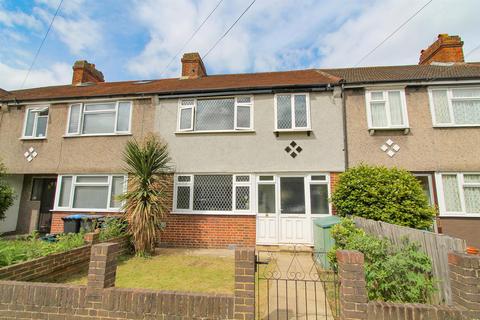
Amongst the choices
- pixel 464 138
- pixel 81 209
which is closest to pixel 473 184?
pixel 464 138

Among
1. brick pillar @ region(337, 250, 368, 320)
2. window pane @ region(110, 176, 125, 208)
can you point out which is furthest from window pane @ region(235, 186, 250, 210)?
brick pillar @ region(337, 250, 368, 320)

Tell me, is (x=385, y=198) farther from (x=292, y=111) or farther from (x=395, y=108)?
(x=292, y=111)

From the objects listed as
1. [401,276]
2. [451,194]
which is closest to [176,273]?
[401,276]

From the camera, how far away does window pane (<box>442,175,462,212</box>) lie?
7400mm

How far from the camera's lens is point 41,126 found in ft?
32.6

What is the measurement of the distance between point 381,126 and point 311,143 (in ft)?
7.63

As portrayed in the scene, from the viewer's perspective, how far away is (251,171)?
27.5ft

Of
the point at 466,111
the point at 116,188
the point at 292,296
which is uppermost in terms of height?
the point at 466,111

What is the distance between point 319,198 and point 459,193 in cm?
407

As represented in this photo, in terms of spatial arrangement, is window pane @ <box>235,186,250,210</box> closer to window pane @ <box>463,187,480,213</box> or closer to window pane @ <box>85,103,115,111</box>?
window pane @ <box>85,103,115,111</box>

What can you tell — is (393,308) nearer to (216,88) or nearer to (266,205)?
(266,205)

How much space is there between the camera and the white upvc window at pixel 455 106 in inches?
306

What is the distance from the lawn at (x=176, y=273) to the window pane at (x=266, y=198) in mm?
2058

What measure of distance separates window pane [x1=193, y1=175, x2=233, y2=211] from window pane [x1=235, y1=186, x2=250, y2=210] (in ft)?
0.70
